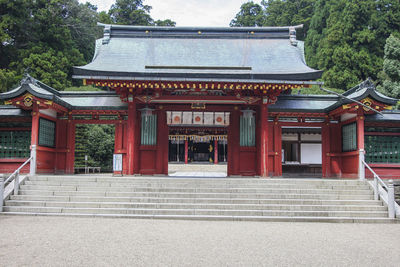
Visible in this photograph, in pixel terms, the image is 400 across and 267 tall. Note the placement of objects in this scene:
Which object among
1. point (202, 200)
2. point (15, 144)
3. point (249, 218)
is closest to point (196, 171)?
point (15, 144)

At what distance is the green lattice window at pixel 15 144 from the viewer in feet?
44.6

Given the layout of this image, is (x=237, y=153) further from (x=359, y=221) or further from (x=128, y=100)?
(x=359, y=221)

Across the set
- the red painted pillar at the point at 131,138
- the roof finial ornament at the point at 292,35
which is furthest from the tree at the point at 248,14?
the red painted pillar at the point at 131,138

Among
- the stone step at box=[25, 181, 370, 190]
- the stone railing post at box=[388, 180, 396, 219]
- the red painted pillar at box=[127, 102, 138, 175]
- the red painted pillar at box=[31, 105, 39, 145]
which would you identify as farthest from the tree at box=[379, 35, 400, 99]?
the red painted pillar at box=[31, 105, 39, 145]

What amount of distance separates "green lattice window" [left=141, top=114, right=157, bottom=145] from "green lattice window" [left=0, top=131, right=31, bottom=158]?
4.71m

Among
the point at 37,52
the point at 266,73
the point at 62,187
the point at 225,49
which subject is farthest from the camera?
the point at 37,52

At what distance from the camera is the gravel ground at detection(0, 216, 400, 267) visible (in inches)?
211

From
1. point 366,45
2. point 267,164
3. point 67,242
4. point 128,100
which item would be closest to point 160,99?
point 128,100

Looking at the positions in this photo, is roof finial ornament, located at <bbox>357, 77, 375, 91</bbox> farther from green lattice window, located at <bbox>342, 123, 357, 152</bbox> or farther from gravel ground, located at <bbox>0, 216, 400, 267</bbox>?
Answer: gravel ground, located at <bbox>0, 216, 400, 267</bbox>

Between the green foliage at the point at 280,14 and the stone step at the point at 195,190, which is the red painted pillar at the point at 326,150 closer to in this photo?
the stone step at the point at 195,190

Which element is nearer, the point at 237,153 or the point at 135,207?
the point at 135,207

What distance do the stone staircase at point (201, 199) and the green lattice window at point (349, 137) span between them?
223 centimetres

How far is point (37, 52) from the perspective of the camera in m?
31.5

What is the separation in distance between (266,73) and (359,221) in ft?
20.9
